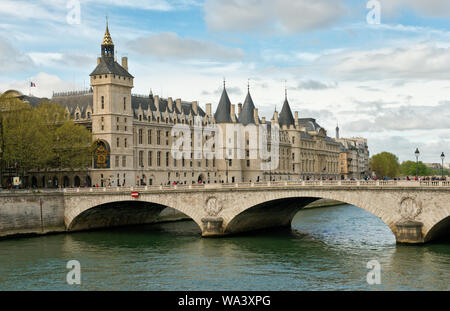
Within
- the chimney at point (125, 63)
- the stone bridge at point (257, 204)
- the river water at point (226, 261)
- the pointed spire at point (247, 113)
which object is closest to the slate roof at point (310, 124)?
the pointed spire at point (247, 113)

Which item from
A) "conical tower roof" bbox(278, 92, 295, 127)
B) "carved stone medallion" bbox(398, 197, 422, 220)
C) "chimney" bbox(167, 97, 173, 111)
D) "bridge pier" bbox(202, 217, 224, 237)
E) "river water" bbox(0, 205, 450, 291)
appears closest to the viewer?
"river water" bbox(0, 205, 450, 291)

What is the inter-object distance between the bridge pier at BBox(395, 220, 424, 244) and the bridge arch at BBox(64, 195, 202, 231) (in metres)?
22.9

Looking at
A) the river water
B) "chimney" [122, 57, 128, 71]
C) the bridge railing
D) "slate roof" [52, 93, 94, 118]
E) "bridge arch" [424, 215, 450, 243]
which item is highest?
"chimney" [122, 57, 128, 71]

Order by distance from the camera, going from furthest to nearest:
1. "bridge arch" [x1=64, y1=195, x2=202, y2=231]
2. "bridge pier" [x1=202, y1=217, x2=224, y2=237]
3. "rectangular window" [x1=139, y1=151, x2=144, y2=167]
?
"rectangular window" [x1=139, y1=151, x2=144, y2=167] → "bridge arch" [x1=64, y1=195, x2=202, y2=231] → "bridge pier" [x1=202, y1=217, x2=224, y2=237]

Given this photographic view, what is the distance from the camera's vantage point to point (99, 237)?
68688 millimetres

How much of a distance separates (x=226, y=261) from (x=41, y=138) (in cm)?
4185

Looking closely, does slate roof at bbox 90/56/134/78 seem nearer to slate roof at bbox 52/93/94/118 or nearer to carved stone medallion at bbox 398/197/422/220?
slate roof at bbox 52/93/94/118

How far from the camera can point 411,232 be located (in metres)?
53.7

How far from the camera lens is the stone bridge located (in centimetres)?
5391

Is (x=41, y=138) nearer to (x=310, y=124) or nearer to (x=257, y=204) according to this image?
(x=257, y=204)

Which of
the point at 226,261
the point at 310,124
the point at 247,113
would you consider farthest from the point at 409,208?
the point at 310,124

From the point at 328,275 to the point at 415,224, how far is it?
12.8 metres

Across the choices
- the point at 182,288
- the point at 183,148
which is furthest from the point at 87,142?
the point at 182,288

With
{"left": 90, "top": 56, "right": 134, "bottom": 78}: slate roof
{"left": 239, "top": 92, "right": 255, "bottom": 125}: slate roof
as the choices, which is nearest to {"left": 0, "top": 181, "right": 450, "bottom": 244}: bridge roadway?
{"left": 90, "top": 56, "right": 134, "bottom": 78}: slate roof
